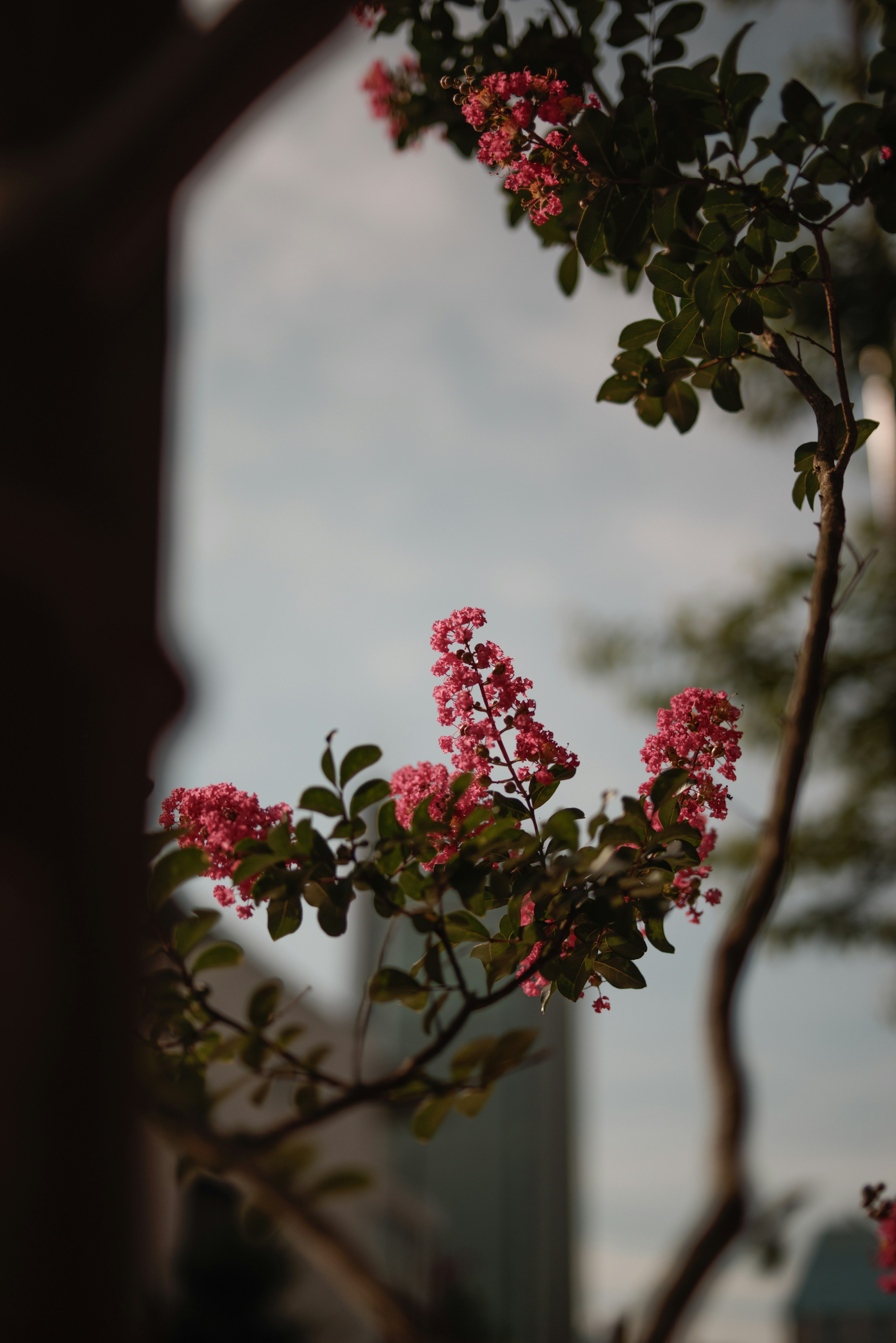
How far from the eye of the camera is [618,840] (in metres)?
0.89

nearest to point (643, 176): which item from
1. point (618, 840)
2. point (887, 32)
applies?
point (887, 32)

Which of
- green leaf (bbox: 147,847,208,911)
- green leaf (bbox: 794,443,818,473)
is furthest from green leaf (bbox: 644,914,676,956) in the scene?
green leaf (bbox: 794,443,818,473)

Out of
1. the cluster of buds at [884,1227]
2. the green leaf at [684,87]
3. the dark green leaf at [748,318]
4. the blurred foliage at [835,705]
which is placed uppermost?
the blurred foliage at [835,705]

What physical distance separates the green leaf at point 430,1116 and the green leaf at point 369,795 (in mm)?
289

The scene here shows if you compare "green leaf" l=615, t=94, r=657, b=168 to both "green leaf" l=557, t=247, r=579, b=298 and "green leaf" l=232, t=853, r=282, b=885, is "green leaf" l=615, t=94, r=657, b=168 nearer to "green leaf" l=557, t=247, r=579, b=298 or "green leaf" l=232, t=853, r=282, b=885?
"green leaf" l=557, t=247, r=579, b=298

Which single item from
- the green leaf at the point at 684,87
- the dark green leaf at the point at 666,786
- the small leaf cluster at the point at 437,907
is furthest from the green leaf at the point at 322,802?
the green leaf at the point at 684,87

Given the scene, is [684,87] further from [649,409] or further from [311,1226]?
[311,1226]

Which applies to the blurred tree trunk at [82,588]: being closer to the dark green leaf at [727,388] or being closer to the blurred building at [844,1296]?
the dark green leaf at [727,388]

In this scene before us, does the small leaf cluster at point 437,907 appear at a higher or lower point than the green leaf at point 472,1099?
higher

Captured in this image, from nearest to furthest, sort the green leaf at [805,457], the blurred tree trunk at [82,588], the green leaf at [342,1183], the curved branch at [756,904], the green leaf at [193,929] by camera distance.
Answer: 1. the blurred tree trunk at [82,588]
2. the curved branch at [756,904]
3. the green leaf at [342,1183]
4. the green leaf at [193,929]
5. the green leaf at [805,457]

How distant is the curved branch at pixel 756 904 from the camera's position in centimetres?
68

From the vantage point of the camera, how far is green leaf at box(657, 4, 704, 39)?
1.21 m

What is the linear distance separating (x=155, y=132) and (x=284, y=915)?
27.0 inches

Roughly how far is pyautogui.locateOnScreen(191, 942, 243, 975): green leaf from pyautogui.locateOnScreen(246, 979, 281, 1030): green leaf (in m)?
0.05
